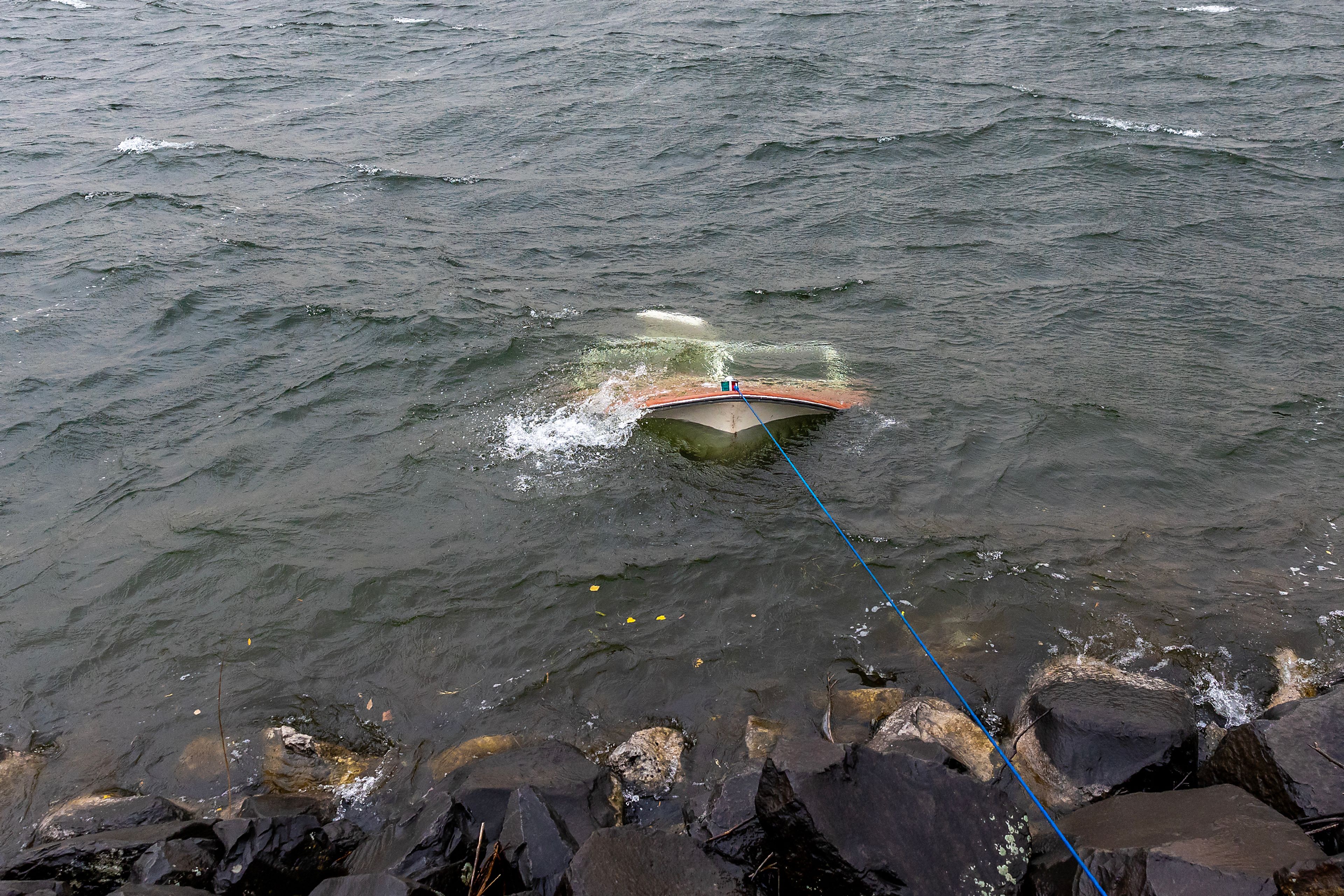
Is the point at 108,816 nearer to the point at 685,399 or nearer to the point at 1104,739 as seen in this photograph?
the point at 685,399

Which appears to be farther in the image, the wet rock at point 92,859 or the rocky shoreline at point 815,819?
the wet rock at point 92,859

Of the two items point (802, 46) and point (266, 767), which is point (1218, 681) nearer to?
point (266, 767)

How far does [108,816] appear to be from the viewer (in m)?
4.90

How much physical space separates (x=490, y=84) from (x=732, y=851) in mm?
17232

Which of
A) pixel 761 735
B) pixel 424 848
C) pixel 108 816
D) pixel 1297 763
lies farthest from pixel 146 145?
pixel 1297 763

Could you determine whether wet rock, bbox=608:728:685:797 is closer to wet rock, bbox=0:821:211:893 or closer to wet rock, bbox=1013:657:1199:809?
wet rock, bbox=1013:657:1199:809

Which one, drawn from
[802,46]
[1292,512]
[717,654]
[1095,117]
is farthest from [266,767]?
[802,46]

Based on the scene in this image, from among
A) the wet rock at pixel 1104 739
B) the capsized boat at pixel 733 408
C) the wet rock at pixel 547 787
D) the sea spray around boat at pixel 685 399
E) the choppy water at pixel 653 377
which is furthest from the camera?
the sea spray around boat at pixel 685 399

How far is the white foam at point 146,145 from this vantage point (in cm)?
1576

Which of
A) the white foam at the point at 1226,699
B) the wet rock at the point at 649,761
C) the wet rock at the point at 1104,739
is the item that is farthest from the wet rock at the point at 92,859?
the white foam at the point at 1226,699

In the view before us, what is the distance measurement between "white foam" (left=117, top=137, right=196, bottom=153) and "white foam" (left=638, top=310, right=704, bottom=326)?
10.9 m

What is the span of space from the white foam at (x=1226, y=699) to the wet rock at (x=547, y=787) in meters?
3.82

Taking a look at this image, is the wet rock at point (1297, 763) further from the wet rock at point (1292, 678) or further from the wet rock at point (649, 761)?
the wet rock at point (649, 761)

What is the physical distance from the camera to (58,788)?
17.9ft
